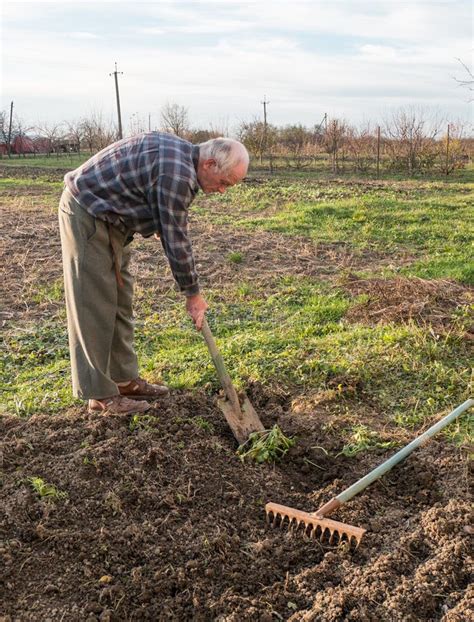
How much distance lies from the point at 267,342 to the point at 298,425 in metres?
1.28

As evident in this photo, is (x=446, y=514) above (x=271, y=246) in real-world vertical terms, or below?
below

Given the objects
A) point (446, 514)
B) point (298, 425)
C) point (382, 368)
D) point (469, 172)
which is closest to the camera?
point (446, 514)

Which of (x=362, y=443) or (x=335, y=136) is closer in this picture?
(x=362, y=443)

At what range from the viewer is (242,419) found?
144 inches

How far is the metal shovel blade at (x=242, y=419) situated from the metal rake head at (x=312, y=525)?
27.4 inches

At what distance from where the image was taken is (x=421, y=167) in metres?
22.1

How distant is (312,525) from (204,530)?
480 millimetres

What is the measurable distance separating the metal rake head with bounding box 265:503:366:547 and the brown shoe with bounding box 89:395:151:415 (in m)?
1.13

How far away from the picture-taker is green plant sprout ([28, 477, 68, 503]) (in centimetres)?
300

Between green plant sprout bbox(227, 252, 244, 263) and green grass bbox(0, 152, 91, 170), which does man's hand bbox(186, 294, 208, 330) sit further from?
green grass bbox(0, 152, 91, 170)

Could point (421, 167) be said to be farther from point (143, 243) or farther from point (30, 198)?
point (143, 243)

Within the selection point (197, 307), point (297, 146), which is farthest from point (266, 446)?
point (297, 146)

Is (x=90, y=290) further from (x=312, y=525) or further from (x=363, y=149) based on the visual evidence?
(x=363, y=149)

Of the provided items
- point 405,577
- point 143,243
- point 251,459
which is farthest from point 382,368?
point 143,243
